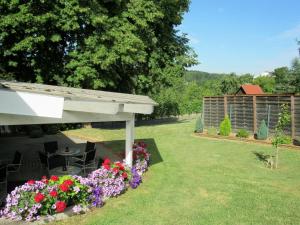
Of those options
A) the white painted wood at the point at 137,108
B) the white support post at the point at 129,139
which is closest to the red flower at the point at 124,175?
the white support post at the point at 129,139

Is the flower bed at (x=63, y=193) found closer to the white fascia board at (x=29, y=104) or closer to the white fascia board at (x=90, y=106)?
the white fascia board at (x=90, y=106)

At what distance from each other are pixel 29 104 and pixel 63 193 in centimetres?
259

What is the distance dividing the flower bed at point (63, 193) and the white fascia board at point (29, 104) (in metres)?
2.12

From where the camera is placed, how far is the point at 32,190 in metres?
7.38

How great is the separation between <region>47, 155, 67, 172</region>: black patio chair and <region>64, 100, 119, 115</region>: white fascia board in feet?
14.3

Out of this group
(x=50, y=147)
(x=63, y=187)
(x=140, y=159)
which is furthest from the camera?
(x=50, y=147)

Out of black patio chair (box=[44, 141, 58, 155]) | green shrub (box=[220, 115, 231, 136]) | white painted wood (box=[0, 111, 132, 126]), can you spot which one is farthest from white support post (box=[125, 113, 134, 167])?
green shrub (box=[220, 115, 231, 136])

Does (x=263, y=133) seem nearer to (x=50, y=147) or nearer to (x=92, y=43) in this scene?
(x=92, y=43)

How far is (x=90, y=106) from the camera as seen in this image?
7.16 m

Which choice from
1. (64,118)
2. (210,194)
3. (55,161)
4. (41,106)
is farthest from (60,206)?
(210,194)

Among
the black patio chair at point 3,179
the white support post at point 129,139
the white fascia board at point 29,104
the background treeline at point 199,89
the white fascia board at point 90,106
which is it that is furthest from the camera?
the background treeline at point 199,89

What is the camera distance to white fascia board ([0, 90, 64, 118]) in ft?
18.5

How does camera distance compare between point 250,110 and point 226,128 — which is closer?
point 226,128

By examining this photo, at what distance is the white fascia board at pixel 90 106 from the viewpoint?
6.75m
